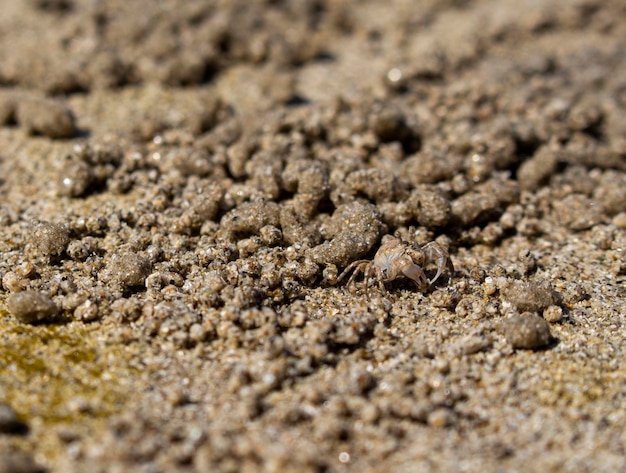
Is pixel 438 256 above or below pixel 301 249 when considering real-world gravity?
below

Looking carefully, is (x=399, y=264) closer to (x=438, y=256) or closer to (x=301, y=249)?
(x=438, y=256)

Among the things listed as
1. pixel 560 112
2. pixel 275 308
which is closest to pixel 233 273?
pixel 275 308

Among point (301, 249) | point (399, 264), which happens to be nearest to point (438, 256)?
point (399, 264)

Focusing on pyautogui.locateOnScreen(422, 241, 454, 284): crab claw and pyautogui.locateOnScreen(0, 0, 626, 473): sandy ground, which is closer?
pyautogui.locateOnScreen(0, 0, 626, 473): sandy ground

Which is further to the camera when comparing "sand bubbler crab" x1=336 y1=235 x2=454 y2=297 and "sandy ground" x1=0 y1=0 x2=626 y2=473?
"sand bubbler crab" x1=336 y1=235 x2=454 y2=297

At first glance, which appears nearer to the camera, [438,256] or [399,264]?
[399,264]
